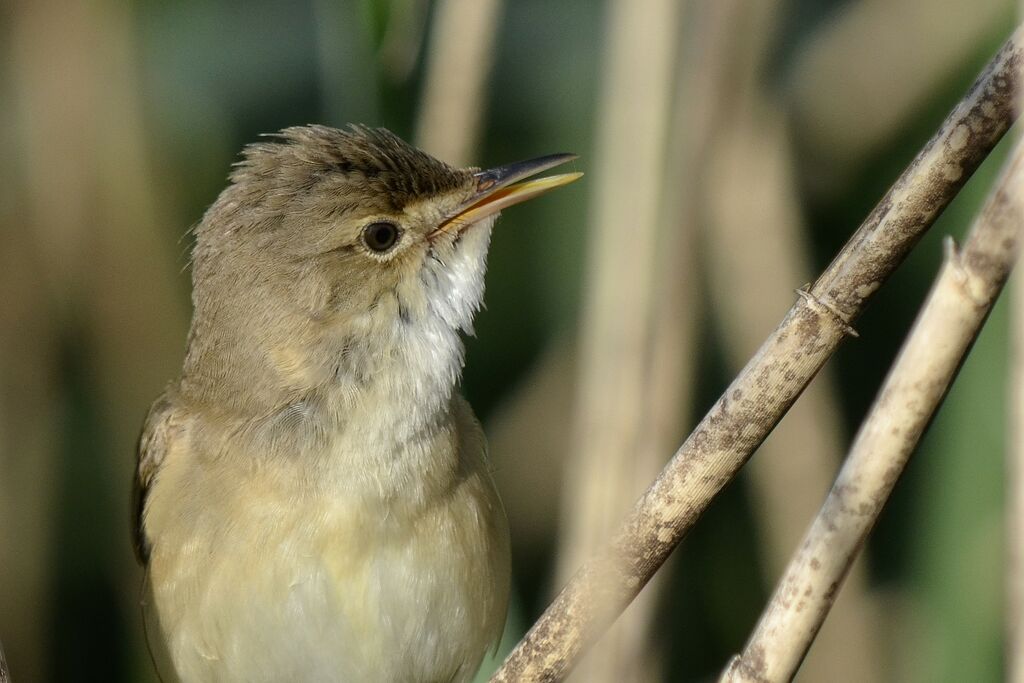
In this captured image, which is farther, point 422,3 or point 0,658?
point 422,3

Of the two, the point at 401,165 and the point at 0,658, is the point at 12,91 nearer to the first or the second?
the point at 401,165

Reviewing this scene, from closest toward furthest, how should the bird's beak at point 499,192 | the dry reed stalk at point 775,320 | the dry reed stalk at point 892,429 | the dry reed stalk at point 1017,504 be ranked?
the dry reed stalk at point 892,429 → the dry reed stalk at point 1017,504 → the bird's beak at point 499,192 → the dry reed stalk at point 775,320

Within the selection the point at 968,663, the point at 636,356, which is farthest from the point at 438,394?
the point at 968,663

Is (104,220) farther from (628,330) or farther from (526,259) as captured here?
(628,330)

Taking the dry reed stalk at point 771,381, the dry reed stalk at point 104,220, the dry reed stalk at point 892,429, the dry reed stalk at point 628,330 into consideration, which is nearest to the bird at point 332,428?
the dry reed stalk at point 628,330

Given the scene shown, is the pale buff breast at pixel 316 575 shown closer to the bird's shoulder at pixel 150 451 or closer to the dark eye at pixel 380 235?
the bird's shoulder at pixel 150 451

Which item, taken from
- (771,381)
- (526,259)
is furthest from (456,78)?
(771,381)

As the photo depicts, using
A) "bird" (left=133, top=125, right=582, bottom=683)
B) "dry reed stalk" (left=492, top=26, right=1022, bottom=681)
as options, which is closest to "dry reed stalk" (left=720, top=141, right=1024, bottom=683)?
"dry reed stalk" (left=492, top=26, right=1022, bottom=681)

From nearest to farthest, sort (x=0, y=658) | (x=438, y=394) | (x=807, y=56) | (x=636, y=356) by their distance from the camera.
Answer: (x=0, y=658)
(x=636, y=356)
(x=438, y=394)
(x=807, y=56)
